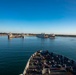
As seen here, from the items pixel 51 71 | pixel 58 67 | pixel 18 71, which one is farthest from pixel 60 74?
pixel 18 71

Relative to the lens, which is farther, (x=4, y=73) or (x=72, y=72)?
(x=4, y=73)

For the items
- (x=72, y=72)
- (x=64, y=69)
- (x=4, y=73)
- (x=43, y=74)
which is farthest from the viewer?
(x=4, y=73)

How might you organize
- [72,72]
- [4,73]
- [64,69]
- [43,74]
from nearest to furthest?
[43,74], [72,72], [64,69], [4,73]

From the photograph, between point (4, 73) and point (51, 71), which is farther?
point (4, 73)

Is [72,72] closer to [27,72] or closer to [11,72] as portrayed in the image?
[27,72]

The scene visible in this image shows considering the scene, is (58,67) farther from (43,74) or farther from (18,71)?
(18,71)

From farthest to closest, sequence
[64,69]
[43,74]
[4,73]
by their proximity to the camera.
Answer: [4,73] < [64,69] < [43,74]

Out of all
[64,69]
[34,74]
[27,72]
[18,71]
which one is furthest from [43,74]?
[18,71]

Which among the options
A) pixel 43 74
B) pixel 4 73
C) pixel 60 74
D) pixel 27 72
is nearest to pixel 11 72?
pixel 4 73
